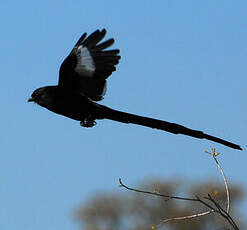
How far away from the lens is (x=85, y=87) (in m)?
6.75

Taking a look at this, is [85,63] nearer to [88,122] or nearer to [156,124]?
[88,122]

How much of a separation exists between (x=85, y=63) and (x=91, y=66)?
7cm

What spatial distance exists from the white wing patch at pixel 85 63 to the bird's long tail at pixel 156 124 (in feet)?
1.54

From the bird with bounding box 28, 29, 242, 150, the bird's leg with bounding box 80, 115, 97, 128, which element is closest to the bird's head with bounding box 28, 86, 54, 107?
the bird with bounding box 28, 29, 242, 150

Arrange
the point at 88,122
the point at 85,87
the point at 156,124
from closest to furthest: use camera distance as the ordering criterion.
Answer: the point at 156,124 → the point at 88,122 → the point at 85,87

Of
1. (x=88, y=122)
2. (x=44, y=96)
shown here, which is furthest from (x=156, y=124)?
(x=44, y=96)

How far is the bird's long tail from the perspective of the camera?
5750mm

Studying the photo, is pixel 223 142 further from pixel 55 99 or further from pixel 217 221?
pixel 217 221

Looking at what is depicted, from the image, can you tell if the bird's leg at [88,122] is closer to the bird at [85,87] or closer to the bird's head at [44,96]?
the bird at [85,87]

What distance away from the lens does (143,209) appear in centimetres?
2956

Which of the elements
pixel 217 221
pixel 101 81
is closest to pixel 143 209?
pixel 217 221

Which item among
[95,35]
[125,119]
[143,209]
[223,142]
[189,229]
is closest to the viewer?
[223,142]

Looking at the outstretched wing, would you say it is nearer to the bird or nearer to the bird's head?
the bird

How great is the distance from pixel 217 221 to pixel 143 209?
3.52m
